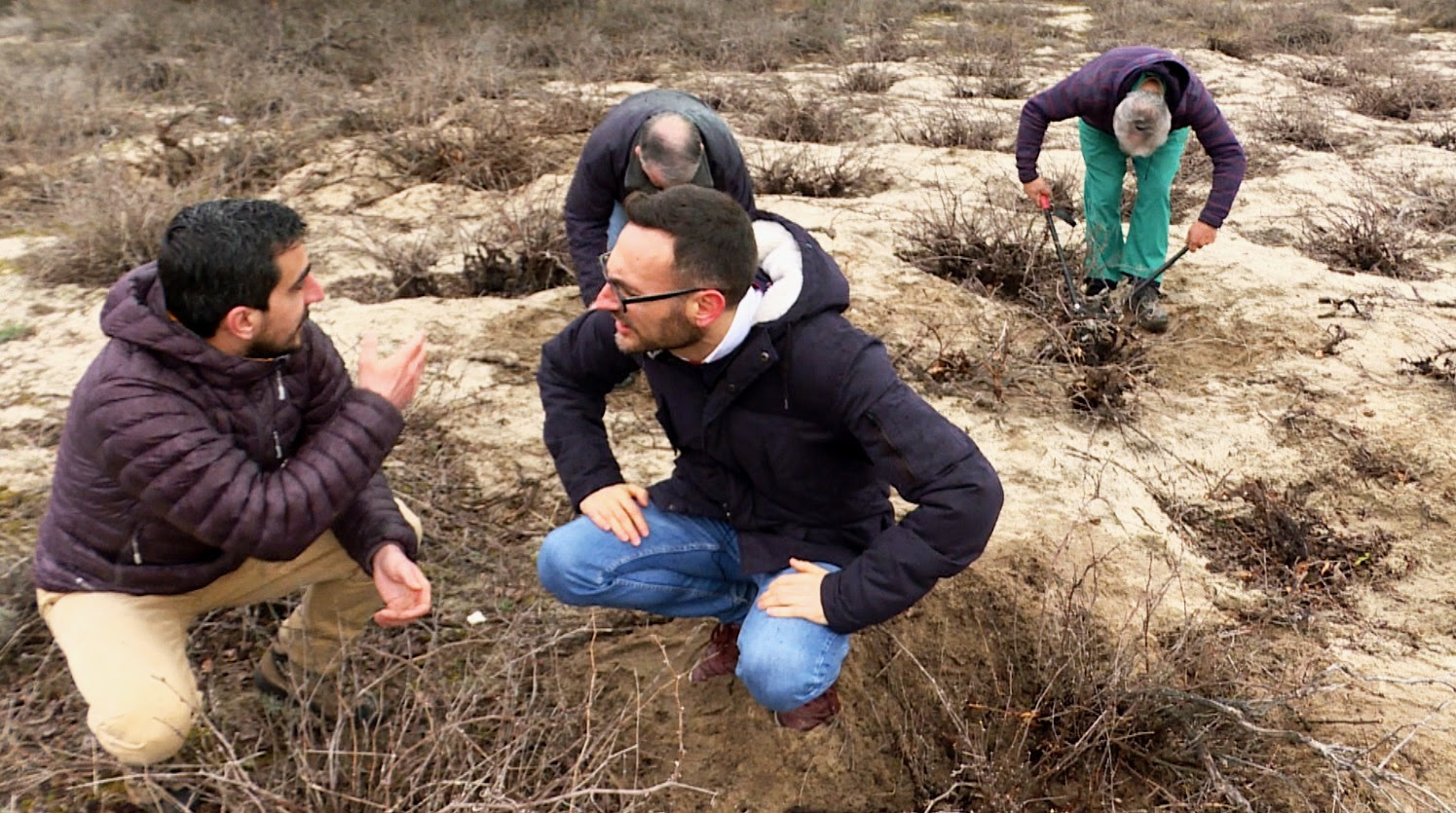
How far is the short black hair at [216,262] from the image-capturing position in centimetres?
169

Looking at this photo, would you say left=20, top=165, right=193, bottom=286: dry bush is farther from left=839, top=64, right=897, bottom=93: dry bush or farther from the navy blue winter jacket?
left=839, top=64, right=897, bottom=93: dry bush

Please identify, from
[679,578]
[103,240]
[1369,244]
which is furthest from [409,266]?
[1369,244]

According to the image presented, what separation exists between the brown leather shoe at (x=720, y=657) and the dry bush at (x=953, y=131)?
5.10 metres

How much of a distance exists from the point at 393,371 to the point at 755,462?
75 centimetres

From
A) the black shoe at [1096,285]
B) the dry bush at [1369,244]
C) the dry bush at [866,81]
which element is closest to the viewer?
the black shoe at [1096,285]

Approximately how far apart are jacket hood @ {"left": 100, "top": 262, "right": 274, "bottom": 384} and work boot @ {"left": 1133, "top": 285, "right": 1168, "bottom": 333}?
356 centimetres

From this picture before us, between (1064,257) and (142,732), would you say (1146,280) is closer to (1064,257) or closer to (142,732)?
(1064,257)

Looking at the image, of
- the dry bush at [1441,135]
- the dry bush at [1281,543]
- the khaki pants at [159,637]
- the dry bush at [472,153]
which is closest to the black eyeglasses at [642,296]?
the khaki pants at [159,637]

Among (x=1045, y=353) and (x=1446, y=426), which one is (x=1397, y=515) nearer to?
(x=1446, y=426)

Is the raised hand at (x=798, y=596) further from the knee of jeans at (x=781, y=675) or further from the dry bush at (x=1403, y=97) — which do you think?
the dry bush at (x=1403, y=97)

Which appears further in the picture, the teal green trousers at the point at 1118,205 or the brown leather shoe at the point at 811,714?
the teal green trousers at the point at 1118,205

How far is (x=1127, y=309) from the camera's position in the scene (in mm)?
4168

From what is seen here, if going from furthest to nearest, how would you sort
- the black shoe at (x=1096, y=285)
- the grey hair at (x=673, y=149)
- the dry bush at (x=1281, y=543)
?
the black shoe at (x=1096, y=285) → the grey hair at (x=673, y=149) → the dry bush at (x=1281, y=543)

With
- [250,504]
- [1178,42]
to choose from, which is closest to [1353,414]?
[250,504]
